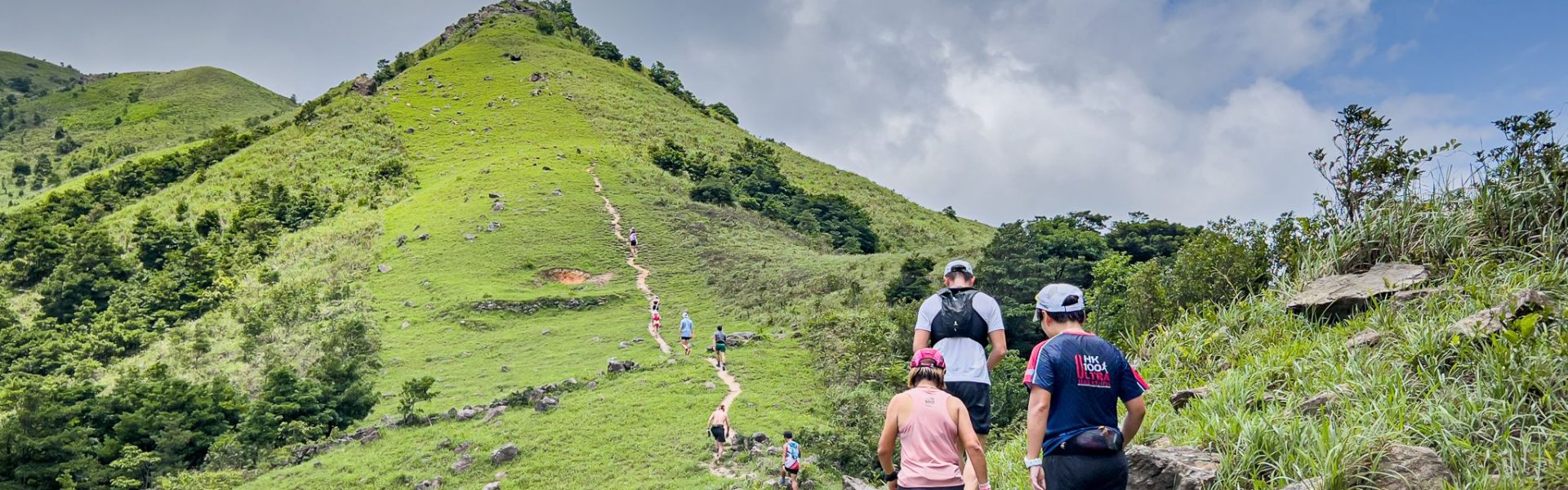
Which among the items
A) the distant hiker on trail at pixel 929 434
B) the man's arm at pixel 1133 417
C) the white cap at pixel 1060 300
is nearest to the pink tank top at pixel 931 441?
the distant hiker on trail at pixel 929 434

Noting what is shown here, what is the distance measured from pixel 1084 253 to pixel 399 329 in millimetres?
28192

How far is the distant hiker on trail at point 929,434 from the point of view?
4746 mm

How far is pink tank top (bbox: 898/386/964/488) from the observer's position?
4.74 m

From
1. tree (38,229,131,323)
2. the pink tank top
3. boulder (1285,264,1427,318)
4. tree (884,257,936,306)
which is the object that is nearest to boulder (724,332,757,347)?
tree (884,257,936,306)

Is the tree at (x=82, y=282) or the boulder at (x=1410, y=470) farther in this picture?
the tree at (x=82, y=282)

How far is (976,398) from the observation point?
563cm

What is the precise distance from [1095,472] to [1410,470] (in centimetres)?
228

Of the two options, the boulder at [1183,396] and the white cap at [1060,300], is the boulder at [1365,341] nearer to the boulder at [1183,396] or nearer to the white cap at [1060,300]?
the boulder at [1183,396]

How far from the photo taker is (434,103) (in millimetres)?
79062

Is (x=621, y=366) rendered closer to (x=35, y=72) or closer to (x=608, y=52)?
(x=608, y=52)

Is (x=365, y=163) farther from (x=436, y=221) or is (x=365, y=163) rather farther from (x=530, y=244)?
(x=530, y=244)

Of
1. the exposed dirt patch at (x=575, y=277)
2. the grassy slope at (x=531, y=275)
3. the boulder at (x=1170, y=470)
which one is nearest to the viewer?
the boulder at (x=1170, y=470)

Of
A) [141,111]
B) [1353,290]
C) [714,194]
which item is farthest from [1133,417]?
[141,111]

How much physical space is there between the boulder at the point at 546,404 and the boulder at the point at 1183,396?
50.3ft
